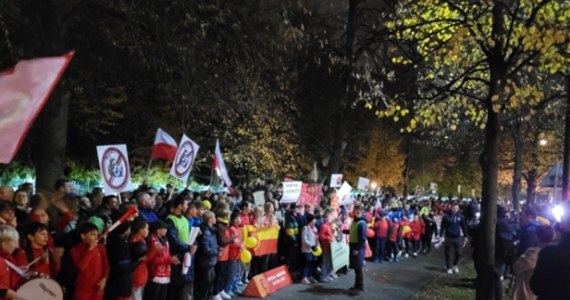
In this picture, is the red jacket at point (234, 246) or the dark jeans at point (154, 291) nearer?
the dark jeans at point (154, 291)

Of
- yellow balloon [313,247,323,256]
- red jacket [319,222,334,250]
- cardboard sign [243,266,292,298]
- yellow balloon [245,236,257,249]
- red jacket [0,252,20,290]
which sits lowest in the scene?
cardboard sign [243,266,292,298]

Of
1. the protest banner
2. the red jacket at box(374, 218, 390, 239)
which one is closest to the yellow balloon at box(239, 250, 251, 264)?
the protest banner

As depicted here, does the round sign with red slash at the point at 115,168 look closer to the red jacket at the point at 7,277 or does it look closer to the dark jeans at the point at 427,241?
the red jacket at the point at 7,277

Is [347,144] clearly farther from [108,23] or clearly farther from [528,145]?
[108,23]

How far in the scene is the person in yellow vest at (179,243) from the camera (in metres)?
9.43

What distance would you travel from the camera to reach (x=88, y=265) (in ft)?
24.8

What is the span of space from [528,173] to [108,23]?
145 ft

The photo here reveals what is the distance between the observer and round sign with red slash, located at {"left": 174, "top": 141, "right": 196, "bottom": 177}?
11.2 metres

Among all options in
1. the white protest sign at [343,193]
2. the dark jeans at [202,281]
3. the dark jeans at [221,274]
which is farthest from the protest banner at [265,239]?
the white protest sign at [343,193]

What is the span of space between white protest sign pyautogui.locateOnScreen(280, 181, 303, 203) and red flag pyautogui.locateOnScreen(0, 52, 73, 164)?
10.9 metres

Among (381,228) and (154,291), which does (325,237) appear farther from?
(154,291)

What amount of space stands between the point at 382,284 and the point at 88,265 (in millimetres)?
8865

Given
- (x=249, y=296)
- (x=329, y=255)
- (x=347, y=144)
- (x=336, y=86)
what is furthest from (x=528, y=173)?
(x=249, y=296)

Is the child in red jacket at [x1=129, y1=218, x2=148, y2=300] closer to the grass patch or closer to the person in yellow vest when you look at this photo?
the person in yellow vest
